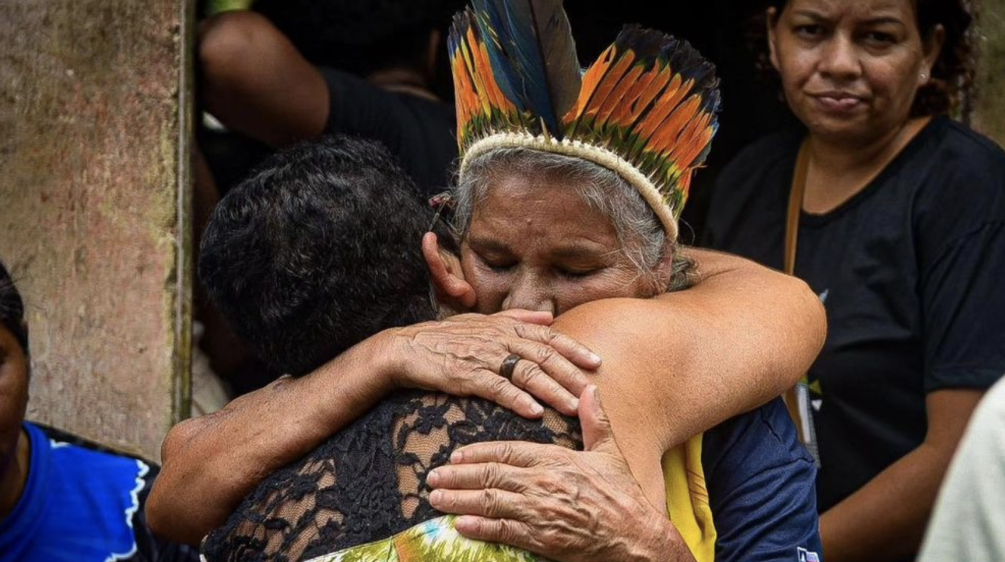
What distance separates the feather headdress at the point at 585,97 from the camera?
2580 mm

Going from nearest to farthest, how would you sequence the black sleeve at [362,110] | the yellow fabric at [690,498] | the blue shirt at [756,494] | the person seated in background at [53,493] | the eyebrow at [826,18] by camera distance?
1. the yellow fabric at [690,498]
2. the blue shirt at [756,494]
3. the person seated in background at [53,493]
4. the eyebrow at [826,18]
5. the black sleeve at [362,110]

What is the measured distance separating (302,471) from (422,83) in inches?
107

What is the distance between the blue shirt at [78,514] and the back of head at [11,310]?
0.25 m

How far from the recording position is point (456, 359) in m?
2.17

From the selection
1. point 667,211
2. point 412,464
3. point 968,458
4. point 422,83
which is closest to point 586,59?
point 422,83

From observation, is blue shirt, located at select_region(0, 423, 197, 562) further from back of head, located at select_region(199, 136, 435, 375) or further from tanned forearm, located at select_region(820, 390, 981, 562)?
tanned forearm, located at select_region(820, 390, 981, 562)

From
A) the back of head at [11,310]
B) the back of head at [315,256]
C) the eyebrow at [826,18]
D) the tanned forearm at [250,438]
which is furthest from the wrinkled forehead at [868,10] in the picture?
the back of head at [11,310]

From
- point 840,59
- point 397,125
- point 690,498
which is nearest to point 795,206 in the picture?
point 840,59

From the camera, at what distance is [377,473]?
7.02 feet

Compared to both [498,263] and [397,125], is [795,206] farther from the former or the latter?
[498,263]

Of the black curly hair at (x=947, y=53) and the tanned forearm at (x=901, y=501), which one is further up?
the black curly hair at (x=947, y=53)

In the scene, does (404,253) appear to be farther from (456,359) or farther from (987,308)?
(987,308)

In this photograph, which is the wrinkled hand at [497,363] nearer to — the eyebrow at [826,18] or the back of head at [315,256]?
the back of head at [315,256]

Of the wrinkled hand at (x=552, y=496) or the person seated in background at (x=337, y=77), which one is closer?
the wrinkled hand at (x=552, y=496)
